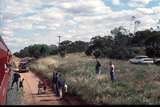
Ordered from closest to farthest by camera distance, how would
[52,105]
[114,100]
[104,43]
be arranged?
[114,100], [52,105], [104,43]

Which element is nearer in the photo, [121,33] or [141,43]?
[141,43]

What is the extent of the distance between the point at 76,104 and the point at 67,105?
543 mm

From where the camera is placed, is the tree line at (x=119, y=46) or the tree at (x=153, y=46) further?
the tree line at (x=119, y=46)

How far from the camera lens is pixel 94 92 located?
2625cm

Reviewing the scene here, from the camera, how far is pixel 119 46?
346 ft

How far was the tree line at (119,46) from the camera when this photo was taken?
87.9m

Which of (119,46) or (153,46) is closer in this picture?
(153,46)

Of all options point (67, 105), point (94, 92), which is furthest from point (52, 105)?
point (94, 92)

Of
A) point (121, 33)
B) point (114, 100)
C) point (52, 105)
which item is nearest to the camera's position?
point (114, 100)

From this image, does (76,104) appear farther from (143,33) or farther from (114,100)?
(143,33)

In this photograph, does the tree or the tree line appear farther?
the tree line

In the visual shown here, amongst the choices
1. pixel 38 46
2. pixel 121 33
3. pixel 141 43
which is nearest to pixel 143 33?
pixel 141 43

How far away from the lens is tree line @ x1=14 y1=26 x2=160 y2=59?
8788 cm

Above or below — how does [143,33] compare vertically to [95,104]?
above
